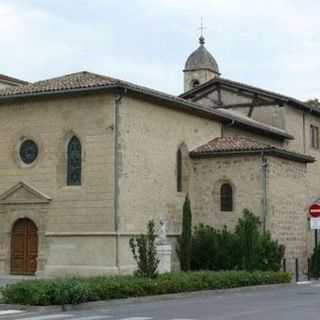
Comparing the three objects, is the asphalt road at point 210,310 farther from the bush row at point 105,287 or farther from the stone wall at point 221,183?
the stone wall at point 221,183

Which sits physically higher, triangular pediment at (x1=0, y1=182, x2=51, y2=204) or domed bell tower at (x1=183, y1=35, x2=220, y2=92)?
domed bell tower at (x1=183, y1=35, x2=220, y2=92)

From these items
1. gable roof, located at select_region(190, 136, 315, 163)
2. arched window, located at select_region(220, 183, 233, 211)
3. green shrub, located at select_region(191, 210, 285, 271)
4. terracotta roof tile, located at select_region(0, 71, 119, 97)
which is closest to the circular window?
terracotta roof tile, located at select_region(0, 71, 119, 97)

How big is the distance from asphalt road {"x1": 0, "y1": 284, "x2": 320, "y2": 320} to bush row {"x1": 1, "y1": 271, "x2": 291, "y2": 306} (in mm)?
415

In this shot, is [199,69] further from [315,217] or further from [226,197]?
[315,217]

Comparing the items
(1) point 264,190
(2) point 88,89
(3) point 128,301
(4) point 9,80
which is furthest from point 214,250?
(4) point 9,80

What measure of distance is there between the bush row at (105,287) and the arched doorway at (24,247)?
356 inches

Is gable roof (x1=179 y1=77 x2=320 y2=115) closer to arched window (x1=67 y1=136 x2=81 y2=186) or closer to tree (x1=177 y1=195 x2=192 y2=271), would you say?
tree (x1=177 y1=195 x2=192 y2=271)

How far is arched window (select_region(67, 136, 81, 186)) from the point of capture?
28.8 meters

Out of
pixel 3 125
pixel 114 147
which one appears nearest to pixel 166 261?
pixel 114 147

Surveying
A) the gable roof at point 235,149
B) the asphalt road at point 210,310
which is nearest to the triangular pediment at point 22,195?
the gable roof at point 235,149

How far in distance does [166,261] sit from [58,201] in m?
6.01

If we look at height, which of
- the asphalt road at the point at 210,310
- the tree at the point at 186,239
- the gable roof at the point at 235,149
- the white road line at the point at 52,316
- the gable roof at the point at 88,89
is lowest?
the white road line at the point at 52,316

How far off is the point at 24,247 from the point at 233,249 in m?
8.11

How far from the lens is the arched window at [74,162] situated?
94.3 feet
